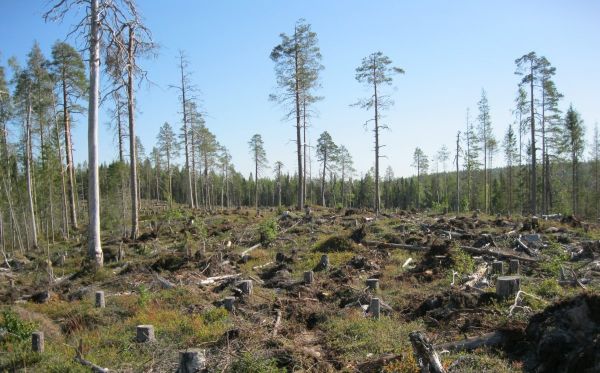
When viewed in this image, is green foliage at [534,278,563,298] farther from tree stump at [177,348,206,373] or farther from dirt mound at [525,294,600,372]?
tree stump at [177,348,206,373]

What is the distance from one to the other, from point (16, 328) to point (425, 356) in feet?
23.2

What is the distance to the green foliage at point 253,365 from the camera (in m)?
5.48

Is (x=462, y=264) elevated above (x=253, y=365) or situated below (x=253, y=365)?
above

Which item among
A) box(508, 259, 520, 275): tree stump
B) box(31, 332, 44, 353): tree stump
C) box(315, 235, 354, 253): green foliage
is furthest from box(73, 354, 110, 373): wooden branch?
box(315, 235, 354, 253): green foliage

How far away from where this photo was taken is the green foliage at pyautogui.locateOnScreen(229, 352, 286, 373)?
548cm

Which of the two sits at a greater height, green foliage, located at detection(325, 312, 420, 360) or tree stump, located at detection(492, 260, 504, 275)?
tree stump, located at detection(492, 260, 504, 275)

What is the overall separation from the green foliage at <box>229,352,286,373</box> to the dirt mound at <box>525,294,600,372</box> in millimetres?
3132

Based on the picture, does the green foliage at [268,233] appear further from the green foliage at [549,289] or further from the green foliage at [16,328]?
the green foliage at [549,289]

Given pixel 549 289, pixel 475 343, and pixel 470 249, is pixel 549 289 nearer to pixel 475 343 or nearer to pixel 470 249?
pixel 475 343

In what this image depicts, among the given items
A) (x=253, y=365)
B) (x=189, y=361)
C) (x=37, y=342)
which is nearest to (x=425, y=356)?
(x=253, y=365)

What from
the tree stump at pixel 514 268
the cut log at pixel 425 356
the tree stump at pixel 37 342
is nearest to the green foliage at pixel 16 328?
the tree stump at pixel 37 342

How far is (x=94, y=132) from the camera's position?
43.3ft

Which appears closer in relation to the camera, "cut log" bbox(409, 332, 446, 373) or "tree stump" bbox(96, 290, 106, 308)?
"cut log" bbox(409, 332, 446, 373)

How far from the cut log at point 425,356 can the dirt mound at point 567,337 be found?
1.27 meters
